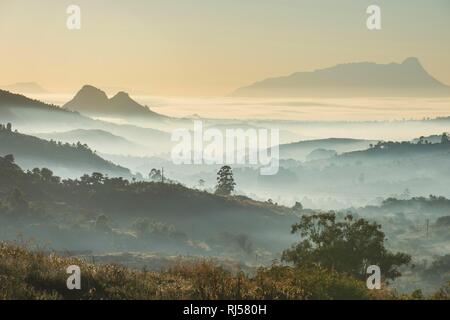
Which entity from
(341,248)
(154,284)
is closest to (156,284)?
(154,284)

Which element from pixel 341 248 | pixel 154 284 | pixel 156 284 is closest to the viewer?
pixel 154 284

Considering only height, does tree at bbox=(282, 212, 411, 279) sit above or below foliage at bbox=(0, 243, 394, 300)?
below

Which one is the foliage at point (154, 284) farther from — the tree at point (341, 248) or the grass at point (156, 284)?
the tree at point (341, 248)

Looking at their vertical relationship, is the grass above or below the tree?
above

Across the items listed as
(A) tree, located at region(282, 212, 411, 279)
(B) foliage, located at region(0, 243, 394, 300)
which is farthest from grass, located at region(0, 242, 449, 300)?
(A) tree, located at region(282, 212, 411, 279)

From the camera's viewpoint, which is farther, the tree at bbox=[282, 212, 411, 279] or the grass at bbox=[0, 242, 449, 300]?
the tree at bbox=[282, 212, 411, 279]

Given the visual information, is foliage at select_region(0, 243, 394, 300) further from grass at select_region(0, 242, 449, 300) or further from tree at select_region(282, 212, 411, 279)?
tree at select_region(282, 212, 411, 279)

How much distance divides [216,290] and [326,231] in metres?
37.5

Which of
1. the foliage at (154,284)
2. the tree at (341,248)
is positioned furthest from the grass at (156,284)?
the tree at (341,248)

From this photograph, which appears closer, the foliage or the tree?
the foliage

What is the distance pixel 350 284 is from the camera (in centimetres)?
1364

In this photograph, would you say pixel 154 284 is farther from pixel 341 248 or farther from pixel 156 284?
pixel 341 248
